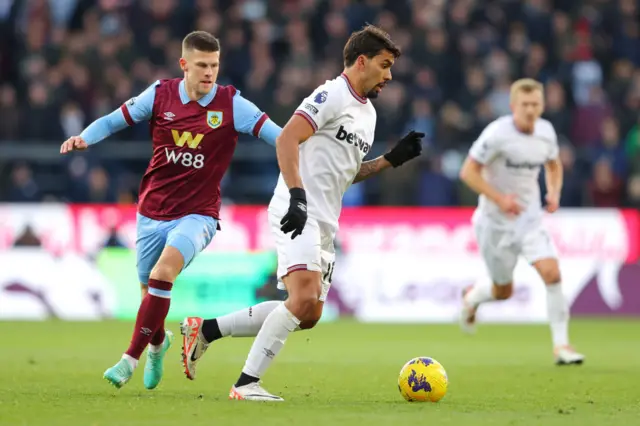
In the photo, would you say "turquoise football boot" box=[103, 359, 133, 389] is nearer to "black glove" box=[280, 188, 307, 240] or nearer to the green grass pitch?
the green grass pitch

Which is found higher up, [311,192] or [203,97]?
[203,97]

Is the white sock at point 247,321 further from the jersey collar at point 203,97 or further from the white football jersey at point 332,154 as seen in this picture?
the jersey collar at point 203,97

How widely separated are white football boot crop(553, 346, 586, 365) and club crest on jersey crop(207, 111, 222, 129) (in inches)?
171

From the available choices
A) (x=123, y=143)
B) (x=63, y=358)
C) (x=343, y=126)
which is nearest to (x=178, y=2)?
(x=123, y=143)

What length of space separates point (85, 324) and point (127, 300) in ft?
3.47

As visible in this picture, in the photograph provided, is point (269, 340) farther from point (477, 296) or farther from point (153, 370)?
point (477, 296)

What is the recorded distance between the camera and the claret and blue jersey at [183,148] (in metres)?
8.81

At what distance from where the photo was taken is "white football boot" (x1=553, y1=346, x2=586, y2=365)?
11.3 m

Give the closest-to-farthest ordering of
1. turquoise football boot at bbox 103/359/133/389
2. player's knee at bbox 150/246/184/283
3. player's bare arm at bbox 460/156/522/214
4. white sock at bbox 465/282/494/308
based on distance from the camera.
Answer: turquoise football boot at bbox 103/359/133/389 → player's knee at bbox 150/246/184/283 → player's bare arm at bbox 460/156/522/214 → white sock at bbox 465/282/494/308

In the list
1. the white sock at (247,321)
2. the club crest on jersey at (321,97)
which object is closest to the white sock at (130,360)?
the white sock at (247,321)

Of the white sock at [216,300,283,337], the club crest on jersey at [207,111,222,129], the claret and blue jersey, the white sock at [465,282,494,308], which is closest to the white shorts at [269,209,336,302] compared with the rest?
the white sock at [216,300,283,337]

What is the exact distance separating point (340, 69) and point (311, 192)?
42.9 feet

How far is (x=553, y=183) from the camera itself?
12.4 m

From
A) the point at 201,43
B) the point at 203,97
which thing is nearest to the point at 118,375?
the point at 203,97
